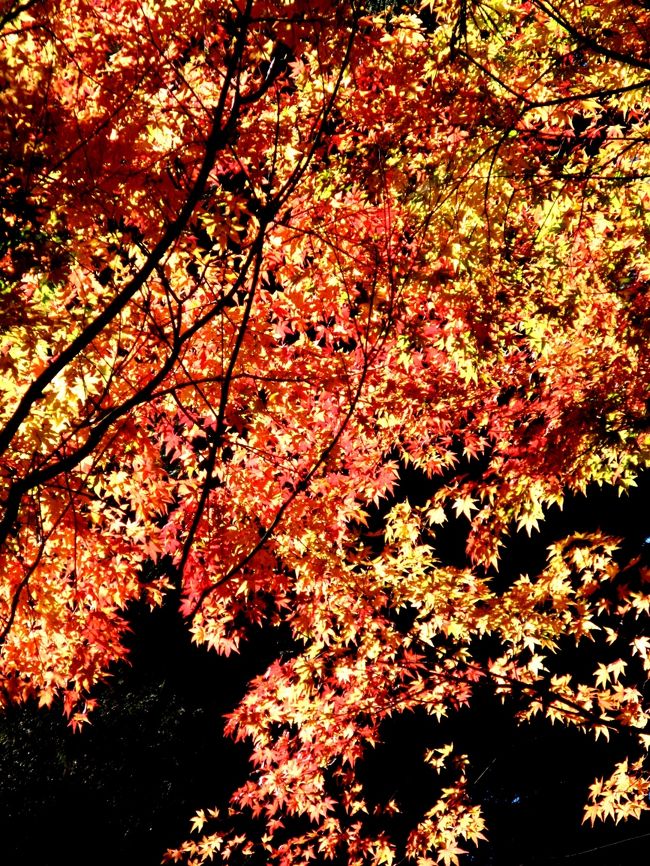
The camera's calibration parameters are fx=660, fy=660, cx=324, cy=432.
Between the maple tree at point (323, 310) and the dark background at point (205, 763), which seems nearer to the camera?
the maple tree at point (323, 310)

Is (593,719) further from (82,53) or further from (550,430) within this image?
(82,53)

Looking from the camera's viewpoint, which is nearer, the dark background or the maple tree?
the maple tree

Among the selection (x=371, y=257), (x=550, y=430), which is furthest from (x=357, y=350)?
(x=550, y=430)

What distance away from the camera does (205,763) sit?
821cm

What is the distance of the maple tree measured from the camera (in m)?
3.65

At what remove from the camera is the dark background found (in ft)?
24.9

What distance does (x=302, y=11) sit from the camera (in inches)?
128

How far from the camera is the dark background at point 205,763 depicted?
24.9ft

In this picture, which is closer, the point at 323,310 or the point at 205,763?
the point at 323,310

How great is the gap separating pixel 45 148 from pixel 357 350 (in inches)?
84.1

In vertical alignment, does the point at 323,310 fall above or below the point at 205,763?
above

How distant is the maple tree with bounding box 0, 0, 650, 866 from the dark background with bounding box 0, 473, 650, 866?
3168mm

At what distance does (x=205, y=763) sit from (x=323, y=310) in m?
6.38

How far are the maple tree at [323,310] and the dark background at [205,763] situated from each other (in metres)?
3.17
